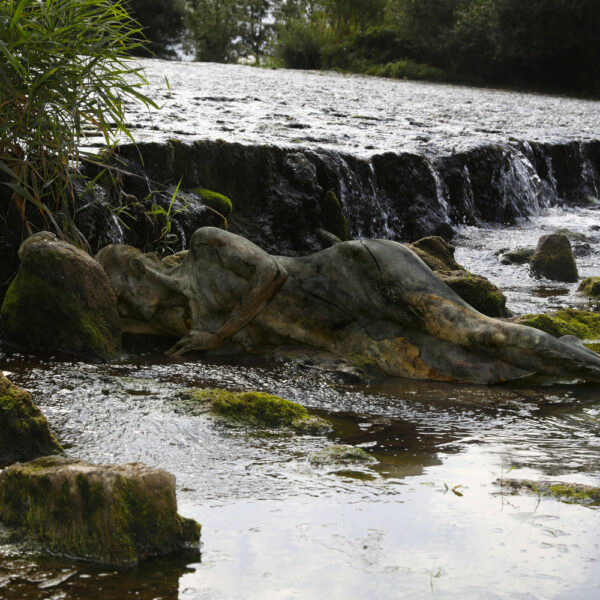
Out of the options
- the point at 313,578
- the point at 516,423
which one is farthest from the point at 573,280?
the point at 313,578

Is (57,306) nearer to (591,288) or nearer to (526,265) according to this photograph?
(591,288)

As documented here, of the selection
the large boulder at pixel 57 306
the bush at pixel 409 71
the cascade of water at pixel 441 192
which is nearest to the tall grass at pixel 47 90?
the large boulder at pixel 57 306

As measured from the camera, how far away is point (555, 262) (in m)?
10.1

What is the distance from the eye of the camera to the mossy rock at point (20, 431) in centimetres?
364

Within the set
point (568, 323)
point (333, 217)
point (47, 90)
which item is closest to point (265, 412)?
point (47, 90)

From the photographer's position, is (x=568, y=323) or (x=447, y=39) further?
(x=447, y=39)

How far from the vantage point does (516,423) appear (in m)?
4.59

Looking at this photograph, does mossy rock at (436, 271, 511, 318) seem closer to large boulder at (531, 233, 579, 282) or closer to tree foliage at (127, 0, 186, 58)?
large boulder at (531, 233, 579, 282)

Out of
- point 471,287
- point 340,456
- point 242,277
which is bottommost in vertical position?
point 340,456

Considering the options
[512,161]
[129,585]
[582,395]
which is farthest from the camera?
[512,161]

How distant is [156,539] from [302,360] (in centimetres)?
302

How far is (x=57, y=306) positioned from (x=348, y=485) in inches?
120

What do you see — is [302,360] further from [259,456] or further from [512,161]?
[512,161]

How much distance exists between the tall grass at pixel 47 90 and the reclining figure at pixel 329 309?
0.75 m
